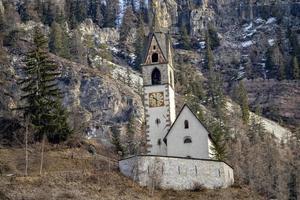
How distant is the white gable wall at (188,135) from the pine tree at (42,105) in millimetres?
12129

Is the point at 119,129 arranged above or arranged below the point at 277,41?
below

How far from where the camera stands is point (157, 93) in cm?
6988

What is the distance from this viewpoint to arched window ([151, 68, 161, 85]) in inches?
2773

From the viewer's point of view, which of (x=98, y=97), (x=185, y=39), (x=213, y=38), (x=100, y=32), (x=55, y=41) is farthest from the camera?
(x=213, y=38)

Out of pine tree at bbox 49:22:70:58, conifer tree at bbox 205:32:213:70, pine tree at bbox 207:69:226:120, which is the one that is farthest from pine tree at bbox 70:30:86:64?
conifer tree at bbox 205:32:213:70

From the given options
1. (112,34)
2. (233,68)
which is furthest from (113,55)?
(233,68)

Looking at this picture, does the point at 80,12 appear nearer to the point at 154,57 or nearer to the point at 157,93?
the point at 154,57

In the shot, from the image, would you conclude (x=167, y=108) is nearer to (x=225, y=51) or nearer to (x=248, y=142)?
(x=248, y=142)

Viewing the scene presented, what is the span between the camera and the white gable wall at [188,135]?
2594 inches

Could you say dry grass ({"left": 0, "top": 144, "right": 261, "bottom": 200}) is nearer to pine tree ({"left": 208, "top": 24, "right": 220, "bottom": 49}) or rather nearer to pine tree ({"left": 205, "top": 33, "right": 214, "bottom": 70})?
pine tree ({"left": 205, "top": 33, "right": 214, "bottom": 70})

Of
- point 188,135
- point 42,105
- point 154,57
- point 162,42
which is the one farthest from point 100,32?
point 188,135

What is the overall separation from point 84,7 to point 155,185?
138341mm

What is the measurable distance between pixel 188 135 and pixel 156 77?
8.27 m

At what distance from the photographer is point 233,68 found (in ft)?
616
